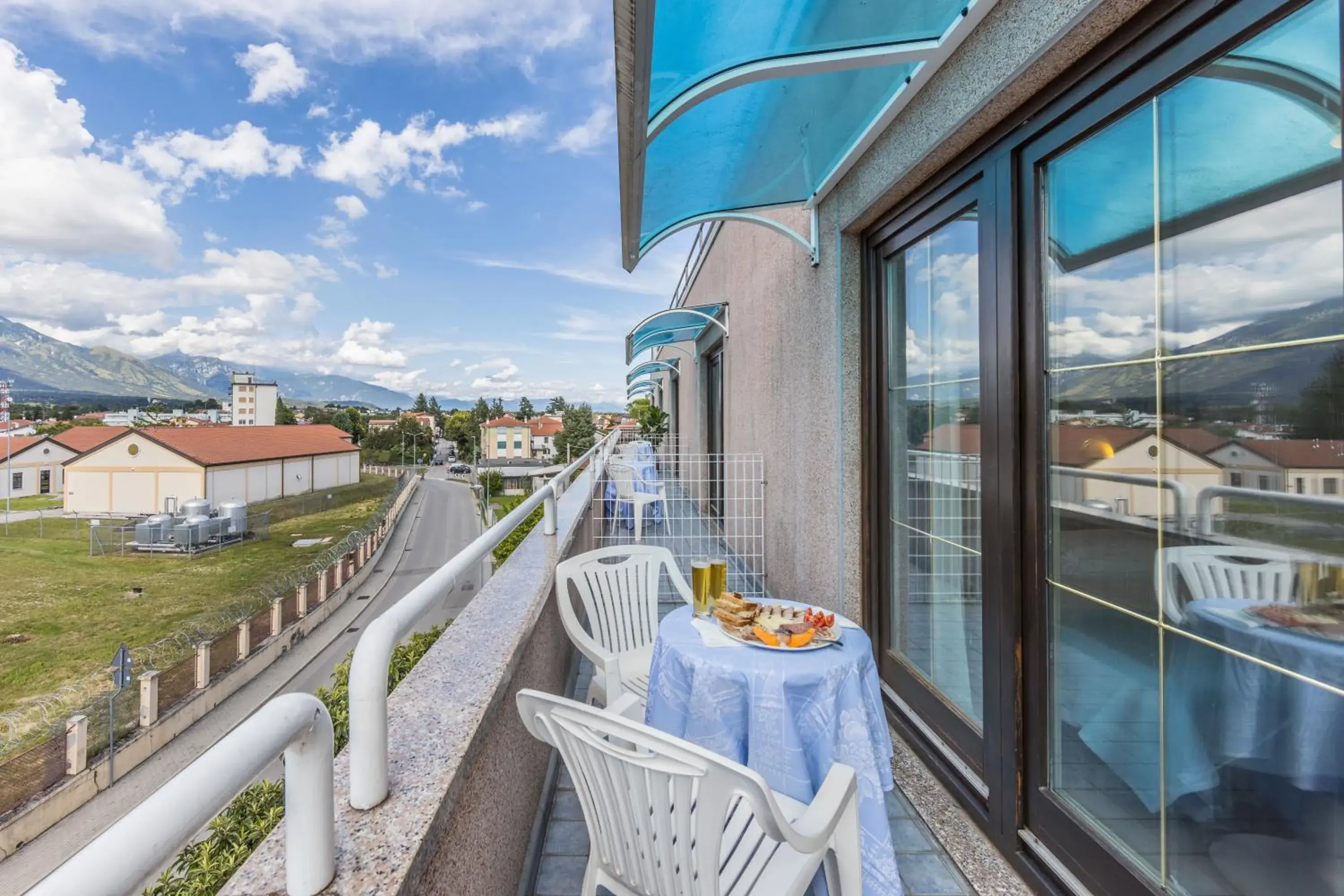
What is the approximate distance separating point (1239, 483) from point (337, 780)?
1952 millimetres

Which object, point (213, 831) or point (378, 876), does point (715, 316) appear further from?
point (378, 876)

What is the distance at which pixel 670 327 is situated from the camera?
7.77 m

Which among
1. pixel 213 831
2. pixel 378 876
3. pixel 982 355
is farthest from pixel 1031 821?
pixel 213 831

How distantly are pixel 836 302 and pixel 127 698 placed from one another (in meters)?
9.91

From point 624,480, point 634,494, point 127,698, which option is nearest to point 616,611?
point 634,494

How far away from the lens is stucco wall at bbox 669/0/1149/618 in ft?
6.03

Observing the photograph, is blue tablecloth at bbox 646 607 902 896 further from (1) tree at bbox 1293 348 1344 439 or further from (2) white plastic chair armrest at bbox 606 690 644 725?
(1) tree at bbox 1293 348 1344 439

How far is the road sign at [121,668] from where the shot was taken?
4754mm

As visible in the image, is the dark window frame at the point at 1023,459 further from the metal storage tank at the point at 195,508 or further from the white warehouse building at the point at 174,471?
the white warehouse building at the point at 174,471

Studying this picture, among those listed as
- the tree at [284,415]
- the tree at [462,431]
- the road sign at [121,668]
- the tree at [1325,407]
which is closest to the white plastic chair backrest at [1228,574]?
the tree at [1325,407]

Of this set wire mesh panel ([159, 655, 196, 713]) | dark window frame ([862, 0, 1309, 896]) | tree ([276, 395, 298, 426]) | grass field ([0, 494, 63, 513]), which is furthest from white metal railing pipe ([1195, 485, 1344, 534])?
tree ([276, 395, 298, 426])

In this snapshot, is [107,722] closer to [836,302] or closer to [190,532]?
[190,532]

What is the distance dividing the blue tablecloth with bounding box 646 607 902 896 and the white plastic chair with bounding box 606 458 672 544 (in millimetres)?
3686

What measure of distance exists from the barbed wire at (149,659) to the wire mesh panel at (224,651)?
5.0 inches
